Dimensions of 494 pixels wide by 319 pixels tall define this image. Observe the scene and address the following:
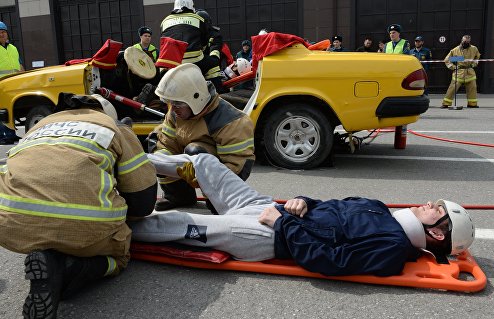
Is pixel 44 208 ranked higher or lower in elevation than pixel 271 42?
lower

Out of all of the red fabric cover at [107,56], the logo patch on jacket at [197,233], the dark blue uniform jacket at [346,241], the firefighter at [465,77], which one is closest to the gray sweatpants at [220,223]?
the logo patch on jacket at [197,233]

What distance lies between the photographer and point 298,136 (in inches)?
229

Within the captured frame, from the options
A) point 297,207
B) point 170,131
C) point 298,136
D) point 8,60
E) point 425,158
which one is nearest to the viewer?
point 297,207

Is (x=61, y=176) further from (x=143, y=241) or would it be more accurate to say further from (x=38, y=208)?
(x=143, y=241)

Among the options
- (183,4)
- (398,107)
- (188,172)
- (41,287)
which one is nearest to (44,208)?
(41,287)

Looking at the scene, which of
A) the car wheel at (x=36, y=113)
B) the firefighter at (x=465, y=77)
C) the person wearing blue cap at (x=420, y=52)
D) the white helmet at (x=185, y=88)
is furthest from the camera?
the person wearing blue cap at (x=420, y=52)

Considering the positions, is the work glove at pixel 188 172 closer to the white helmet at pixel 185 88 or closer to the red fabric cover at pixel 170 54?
the white helmet at pixel 185 88

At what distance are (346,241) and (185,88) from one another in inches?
68.1

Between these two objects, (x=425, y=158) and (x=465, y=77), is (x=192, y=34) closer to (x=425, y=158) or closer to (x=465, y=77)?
(x=425, y=158)

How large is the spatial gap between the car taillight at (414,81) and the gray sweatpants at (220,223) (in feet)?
9.61

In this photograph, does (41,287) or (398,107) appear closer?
(41,287)

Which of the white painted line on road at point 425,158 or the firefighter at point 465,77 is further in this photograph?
the firefighter at point 465,77

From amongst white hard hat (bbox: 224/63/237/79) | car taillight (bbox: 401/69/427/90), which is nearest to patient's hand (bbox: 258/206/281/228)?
car taillight (bbox: 401/69/427/90)

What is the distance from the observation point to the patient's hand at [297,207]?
9.54ft
